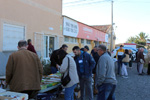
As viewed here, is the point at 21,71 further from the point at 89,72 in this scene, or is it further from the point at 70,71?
the point at 89,72

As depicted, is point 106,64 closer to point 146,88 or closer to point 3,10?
point 146,88

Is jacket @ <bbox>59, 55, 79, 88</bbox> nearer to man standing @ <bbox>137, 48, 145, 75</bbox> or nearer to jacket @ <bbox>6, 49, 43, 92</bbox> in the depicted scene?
jacket @ <bbox>6, 49, 43, 92</bbox>

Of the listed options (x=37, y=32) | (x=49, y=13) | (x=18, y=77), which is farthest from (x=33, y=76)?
(x=49, y=13)

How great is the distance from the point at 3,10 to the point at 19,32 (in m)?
1.40

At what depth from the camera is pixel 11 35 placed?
8.00m

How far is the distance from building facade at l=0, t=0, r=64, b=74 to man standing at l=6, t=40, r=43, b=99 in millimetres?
4711

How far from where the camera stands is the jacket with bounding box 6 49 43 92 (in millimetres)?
3135

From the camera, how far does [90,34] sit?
19844mm

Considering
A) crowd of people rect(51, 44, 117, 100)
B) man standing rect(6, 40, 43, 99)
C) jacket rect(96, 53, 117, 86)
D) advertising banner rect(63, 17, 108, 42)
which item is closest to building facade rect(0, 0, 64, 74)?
advertising banner rect(63, 17, 108, 42)

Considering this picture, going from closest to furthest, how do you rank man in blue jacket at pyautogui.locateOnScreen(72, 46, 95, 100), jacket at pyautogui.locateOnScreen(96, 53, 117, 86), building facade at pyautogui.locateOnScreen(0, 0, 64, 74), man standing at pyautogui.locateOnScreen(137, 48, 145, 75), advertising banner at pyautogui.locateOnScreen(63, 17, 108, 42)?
jacket at pyautogui.locateOnScreen(96, 53, 117, 86) → man in blue jacket at pyautogui.locateOnScreen(72, 46, 95, 100) → building facade at pyautogui.locateOnScreen(0, 0, 64, 74) → man standing at pyautogui.locateOnScreen(137, 48, 145, 75) → advertising banner at pyautogui.locateOnScreen(63, 17, 108, 42)

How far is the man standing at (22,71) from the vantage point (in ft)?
10.3

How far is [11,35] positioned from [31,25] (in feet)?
5.35

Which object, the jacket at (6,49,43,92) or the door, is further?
the door

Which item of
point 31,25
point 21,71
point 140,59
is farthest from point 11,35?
point 140,59
